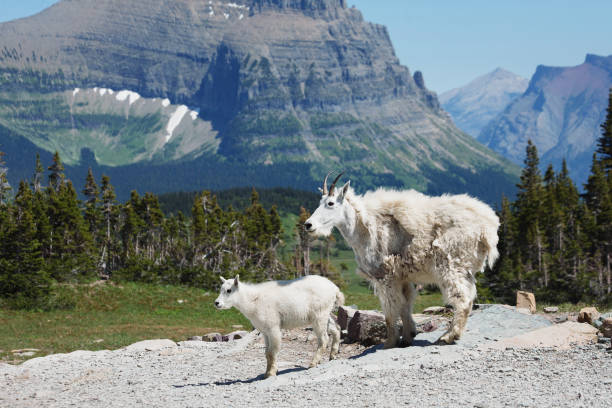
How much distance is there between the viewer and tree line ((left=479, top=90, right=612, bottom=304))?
2046 inches

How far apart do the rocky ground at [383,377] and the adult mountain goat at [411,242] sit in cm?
116

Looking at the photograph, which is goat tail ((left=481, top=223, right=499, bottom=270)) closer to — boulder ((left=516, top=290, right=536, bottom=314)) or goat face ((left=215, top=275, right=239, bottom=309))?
goat face ((left=215, top=275, right=239, bottom=309))

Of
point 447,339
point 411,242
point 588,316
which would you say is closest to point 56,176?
point 411,242

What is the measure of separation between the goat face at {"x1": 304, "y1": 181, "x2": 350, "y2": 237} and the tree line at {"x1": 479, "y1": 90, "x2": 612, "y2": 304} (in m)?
36.6

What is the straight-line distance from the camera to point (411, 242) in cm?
1421

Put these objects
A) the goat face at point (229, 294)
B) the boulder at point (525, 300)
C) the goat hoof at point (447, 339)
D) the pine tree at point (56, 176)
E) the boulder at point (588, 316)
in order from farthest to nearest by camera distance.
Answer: the pine tree at point (56, 176)
the boulder at point (525, 300)
the boulder at point (588, 316)
the goat face at point (229, 294)
the goat hoof at point (447, 339)

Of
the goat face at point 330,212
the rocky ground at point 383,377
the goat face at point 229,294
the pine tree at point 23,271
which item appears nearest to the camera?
the rocky ground at point 383,377

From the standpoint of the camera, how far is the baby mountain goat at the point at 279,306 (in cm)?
1418

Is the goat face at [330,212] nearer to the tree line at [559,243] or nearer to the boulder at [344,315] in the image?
the boulder at [344,315]

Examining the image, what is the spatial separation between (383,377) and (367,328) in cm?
653

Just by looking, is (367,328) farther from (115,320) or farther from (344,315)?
(115,320)

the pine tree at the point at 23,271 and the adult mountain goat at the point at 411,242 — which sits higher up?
the adult mountain goat at the point at 411,242

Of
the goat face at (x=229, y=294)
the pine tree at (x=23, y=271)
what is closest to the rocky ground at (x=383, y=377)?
the goat face at (x=229, y=294)

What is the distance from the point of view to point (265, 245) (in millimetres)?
86875
